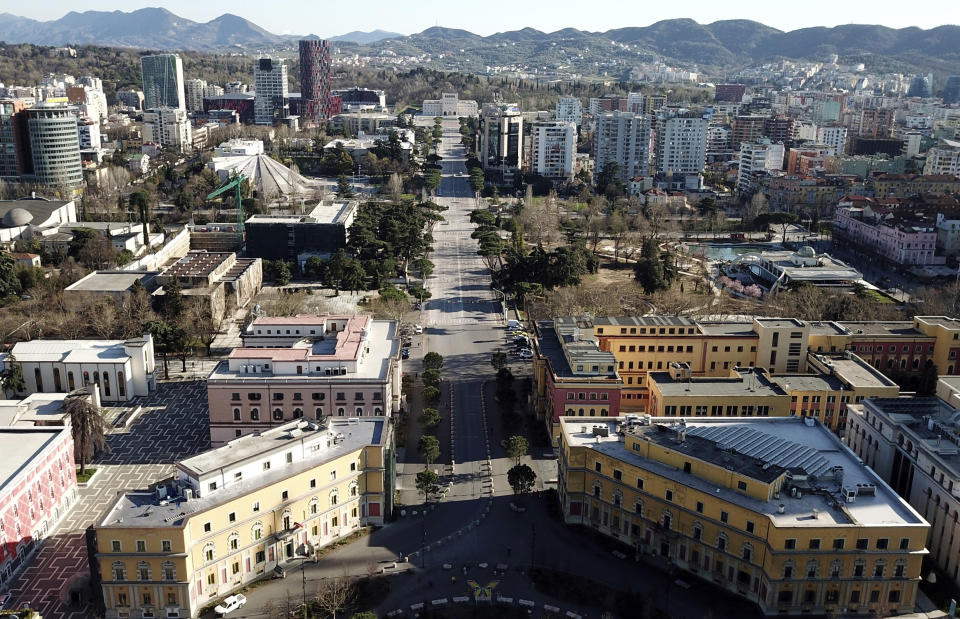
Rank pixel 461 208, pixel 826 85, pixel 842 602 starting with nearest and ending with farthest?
pixel 842 602 → pixel 461 208 → pixel 826 85

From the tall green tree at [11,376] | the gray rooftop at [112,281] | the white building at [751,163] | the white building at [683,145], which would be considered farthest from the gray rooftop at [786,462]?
the white building at [683,145]

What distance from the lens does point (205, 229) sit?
4003 cm

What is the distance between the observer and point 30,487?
15.5 metres

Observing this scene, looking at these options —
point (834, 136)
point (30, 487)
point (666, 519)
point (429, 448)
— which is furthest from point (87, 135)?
point (834, 136)

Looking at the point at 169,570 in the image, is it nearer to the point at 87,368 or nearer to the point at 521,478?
the point at 521,478

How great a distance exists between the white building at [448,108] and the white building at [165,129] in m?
31.8

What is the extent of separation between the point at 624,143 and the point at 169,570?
49169mm

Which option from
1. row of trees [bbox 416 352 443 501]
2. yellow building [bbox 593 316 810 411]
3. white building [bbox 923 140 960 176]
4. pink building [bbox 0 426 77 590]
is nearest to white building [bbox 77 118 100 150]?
row of trees [bbox 416 352 443 501]

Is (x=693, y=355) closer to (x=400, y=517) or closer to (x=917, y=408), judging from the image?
(x=917, y=408)

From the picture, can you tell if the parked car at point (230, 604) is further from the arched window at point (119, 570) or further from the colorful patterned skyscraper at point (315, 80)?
the colorful patterned skyscraper at point (315, 80)

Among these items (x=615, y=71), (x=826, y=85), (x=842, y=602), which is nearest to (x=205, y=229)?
(x=842, y=602)

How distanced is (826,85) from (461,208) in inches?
3453

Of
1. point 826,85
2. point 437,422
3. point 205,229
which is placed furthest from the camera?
point 826,85

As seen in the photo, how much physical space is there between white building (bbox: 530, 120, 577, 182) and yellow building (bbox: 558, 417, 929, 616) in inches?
1667
